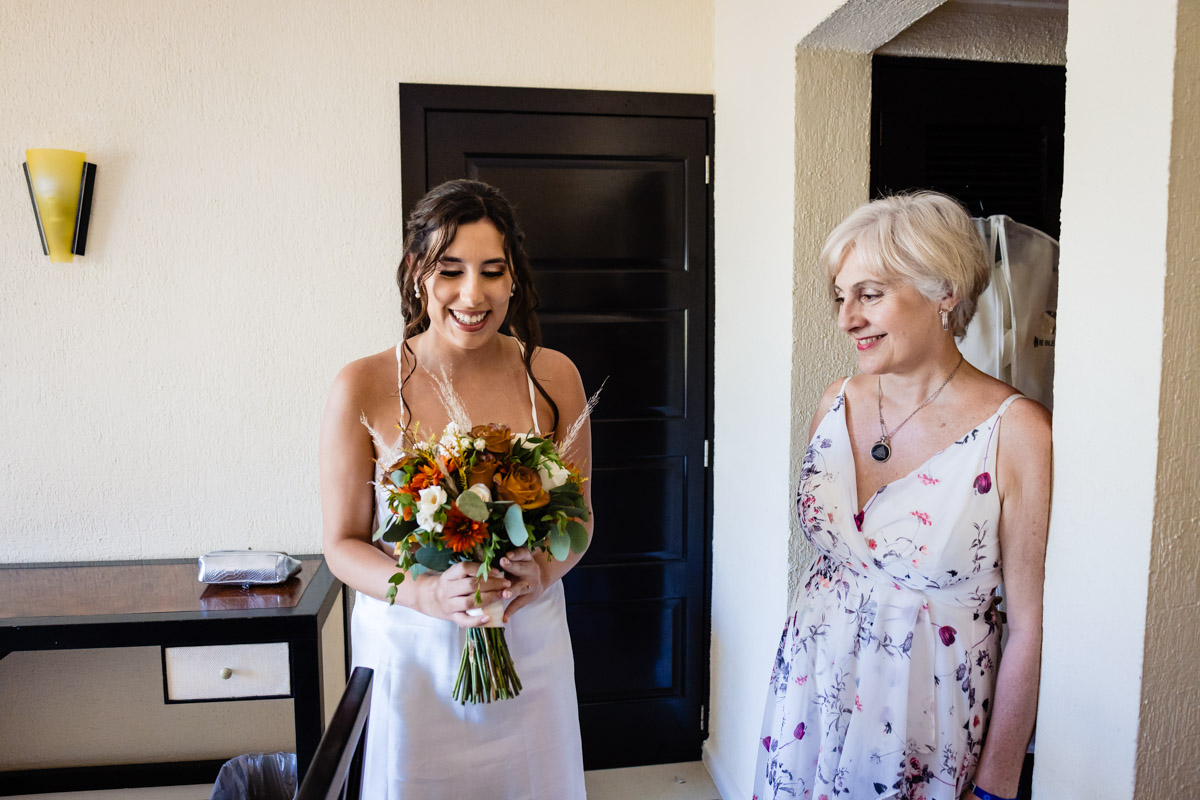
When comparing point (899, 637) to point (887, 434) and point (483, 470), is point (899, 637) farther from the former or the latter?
point (483, 470)

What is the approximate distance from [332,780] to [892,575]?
3.39 feet

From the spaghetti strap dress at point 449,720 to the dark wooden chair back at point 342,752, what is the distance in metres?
0.28

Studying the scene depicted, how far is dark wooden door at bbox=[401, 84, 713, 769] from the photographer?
2729mm

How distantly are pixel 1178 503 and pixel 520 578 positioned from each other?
105 centimetres

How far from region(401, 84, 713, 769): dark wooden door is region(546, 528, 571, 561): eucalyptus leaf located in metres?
1.43

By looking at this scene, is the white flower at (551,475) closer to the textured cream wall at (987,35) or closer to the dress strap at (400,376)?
the dress strap at (400,376)

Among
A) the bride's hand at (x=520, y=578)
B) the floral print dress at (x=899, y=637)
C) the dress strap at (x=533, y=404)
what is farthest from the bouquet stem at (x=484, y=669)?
the floral print dress at (x=899, y=637)

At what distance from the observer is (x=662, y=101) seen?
2.78m

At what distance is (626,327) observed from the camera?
2840 mm

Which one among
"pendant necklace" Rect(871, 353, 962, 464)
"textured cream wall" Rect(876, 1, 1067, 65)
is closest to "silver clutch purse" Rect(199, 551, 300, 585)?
"pendant necklace" Rect(871, 353, 962, 464)

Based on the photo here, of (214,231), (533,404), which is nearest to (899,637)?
(533,404)

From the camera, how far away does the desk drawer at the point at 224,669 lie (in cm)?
224

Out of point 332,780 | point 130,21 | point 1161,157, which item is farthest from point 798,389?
point 130,21

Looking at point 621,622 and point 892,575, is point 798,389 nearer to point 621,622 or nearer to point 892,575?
point 892,575
